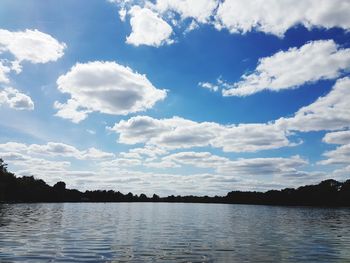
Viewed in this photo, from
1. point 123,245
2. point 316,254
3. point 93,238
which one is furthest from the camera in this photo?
point 93,238

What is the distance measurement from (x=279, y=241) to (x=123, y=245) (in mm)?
18674

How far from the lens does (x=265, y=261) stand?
31.6 metres

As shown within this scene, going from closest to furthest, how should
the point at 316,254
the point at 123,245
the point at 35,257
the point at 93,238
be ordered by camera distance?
the point at 35,257 < the point at 316,254 < the point at 123,245 < the point at 93,238

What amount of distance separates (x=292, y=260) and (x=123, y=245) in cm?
1673

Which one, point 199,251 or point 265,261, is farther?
point 199,251

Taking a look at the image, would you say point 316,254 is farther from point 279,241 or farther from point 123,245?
point 123,245

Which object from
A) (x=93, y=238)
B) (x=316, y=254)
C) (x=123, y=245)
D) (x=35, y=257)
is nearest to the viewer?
(x=35, y=257)

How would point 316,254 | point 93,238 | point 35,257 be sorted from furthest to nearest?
point 93,238 → point 316,254 → point 35,257

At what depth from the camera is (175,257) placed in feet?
109

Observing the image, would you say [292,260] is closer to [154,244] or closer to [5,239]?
[154,244]

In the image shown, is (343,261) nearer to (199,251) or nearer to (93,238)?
(199,251)

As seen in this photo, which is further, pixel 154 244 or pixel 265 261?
pixel 154 244

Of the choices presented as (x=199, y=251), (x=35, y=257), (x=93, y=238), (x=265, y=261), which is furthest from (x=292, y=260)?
(x=93, y=238)

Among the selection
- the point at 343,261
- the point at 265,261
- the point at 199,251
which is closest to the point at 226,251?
the point at 199,251
